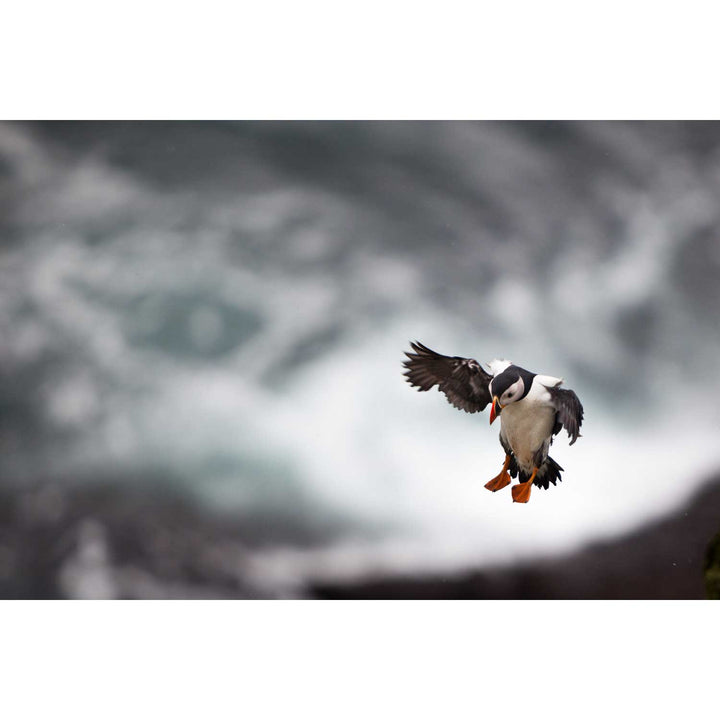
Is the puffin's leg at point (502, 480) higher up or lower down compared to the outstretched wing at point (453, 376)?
lower down

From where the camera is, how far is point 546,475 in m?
2.77

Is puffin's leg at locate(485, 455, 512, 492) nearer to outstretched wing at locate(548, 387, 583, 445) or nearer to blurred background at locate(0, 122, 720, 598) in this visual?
blurred background at locate(0, 122, 720, 598)

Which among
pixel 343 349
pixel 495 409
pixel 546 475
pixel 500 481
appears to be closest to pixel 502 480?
pixel 500 481

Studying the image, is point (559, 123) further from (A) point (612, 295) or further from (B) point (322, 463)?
(B) point (322, 463)

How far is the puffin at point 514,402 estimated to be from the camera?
259 centimetres

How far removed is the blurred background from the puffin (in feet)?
0.22

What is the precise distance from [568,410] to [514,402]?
16 centimetres

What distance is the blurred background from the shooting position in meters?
2.77

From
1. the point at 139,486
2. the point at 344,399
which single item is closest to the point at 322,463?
the point at 344,399

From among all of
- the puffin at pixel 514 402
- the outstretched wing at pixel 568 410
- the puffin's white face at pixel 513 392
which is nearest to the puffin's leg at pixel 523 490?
the puffin at pixel 514 402

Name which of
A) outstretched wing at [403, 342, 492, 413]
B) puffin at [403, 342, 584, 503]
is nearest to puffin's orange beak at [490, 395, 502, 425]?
puffin at [403, 342, 584, 503]

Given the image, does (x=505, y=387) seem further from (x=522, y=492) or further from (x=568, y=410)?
(x=522, y=492)

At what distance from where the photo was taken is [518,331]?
2.86 meters

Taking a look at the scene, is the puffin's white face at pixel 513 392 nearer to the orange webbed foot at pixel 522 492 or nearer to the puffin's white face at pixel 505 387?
the puffin's white face at pixel 505 387
